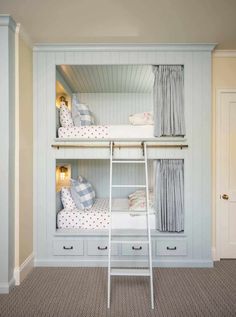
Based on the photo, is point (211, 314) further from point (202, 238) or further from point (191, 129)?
point (191, 129)

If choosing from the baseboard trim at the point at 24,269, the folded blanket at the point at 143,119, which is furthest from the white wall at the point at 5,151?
the folded blanket at the point at 143,119

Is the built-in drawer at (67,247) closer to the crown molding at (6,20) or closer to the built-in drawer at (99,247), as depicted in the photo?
the built-in drawer at (99,247)

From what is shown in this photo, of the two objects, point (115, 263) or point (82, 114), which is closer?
point (115, 263)

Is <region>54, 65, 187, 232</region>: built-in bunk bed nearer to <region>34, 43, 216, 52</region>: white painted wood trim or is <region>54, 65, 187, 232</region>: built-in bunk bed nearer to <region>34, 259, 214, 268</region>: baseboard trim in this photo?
<region>34, 43, 216, 52</region>: white painted wood trim

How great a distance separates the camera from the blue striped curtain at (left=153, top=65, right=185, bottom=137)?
11.6 feet

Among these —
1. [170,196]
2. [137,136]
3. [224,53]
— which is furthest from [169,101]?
[170,196]

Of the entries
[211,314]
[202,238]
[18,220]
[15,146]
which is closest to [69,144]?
[15,146]

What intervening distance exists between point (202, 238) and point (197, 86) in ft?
6.74

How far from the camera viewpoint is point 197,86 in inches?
141

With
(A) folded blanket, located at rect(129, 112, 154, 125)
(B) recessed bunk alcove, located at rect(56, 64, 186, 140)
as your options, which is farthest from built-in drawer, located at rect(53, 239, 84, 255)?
(A) folded blanket, located at rect(129, 112, 154, 125)

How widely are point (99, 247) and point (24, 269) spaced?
0.97m

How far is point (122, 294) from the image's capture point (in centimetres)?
288

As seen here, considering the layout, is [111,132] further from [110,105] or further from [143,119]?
[110,105]

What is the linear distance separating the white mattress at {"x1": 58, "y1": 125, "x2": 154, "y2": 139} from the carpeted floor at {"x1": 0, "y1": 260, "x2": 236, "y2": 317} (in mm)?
1776
